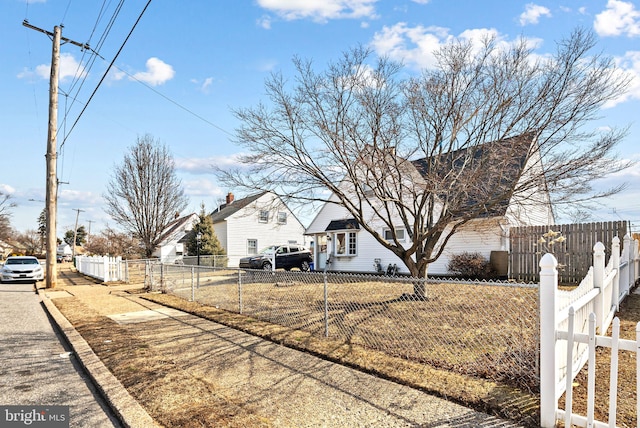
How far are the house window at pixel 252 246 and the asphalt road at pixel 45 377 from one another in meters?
26.2

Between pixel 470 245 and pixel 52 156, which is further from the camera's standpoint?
pixel 470 245

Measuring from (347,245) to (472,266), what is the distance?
7.13 metres

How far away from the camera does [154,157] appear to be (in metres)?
27.5

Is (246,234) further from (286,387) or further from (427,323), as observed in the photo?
(286,387)

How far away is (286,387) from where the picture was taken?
4277 millimetres

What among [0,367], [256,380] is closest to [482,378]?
[256,380]

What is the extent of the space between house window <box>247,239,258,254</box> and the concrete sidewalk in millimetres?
27717

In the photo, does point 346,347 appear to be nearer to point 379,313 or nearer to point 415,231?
point 379,313

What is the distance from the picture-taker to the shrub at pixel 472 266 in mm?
15773

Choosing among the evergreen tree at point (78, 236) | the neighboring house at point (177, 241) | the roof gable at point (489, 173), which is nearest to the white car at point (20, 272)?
the neighboring house at point (177, 241)

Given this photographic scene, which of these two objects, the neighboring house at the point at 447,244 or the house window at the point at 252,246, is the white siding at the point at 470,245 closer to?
the neighboring house at the point at 447,244

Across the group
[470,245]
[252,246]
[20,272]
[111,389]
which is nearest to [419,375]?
[111,389]

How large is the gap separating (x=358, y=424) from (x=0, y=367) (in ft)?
16.2
